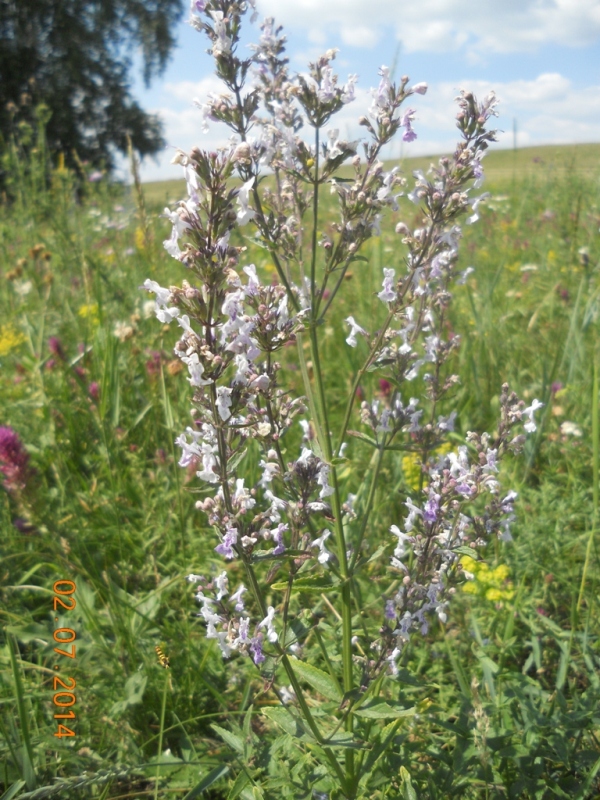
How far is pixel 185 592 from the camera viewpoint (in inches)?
98.7

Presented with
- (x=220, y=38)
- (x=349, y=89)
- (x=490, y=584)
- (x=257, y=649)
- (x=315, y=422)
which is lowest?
(x=490, y=584)

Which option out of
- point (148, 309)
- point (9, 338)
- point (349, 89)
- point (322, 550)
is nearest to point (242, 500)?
point (322, 550)

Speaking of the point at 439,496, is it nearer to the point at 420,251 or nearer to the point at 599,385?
the point at 420,251

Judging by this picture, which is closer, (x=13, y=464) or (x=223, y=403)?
(x=223, y=403)

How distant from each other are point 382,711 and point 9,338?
364cm

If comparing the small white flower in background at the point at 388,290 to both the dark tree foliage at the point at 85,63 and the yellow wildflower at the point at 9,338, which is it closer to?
the yellow wildflower at the point at 9,338

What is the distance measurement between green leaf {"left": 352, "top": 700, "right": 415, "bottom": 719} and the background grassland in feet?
0.63

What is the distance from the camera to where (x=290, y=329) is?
163 centimetres

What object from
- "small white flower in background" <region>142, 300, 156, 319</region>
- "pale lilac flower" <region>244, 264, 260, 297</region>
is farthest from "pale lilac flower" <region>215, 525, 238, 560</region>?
"small white flower in background" <region>142, 300, 156, 319</region>

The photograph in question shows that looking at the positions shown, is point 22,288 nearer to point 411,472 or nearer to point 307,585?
point 411,472

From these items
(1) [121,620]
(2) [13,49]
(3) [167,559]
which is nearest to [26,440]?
(3) [167,559]
